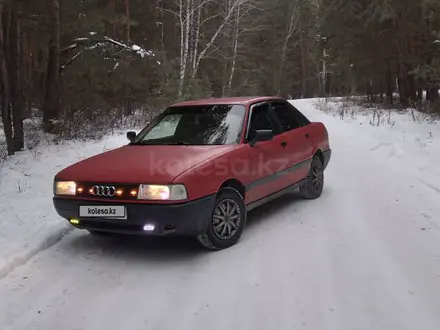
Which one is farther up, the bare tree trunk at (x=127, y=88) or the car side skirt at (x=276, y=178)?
the bare tree trunk at (x=127, y=88)

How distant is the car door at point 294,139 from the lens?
6371 millimetres

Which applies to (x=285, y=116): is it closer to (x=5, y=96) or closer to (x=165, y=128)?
(x=165, y=128)

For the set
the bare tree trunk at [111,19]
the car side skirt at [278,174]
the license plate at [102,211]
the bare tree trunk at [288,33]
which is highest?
the bare tree trunk at [288,33]

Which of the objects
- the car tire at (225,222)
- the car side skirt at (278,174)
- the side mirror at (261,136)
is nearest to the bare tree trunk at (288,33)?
the car side skirt at (278,174)

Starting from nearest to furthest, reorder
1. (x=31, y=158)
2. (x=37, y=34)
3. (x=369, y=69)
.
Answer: (x=31, y=158) < (x=37, y=34) < (x=369, y=69)

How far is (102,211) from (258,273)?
Result: 167 centimetres

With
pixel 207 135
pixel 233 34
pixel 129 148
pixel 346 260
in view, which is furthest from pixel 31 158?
pixel 233 34

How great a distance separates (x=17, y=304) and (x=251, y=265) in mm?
2115

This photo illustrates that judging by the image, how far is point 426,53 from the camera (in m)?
20.1

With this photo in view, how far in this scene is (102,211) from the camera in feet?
14.9

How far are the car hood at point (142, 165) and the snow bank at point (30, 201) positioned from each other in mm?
846

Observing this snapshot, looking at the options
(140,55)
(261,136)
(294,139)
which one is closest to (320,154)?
(294,139)

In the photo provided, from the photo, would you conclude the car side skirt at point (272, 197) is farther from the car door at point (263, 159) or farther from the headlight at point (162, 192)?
the headlight at point (162, 192)

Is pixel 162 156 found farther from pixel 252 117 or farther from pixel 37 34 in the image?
pixel 37 34
